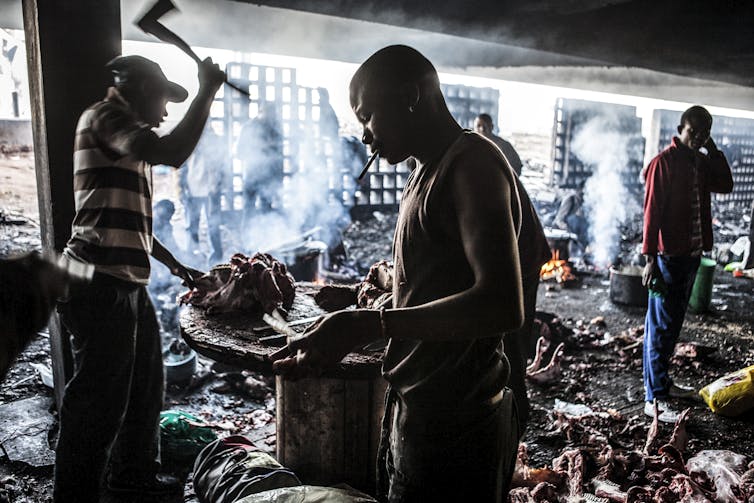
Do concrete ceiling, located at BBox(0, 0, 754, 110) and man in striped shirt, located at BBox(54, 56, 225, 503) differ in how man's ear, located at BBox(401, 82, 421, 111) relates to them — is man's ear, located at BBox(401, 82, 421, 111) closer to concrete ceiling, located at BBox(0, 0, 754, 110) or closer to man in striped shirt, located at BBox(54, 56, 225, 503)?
man in striped shirt, located at BBox(54, 56, 225, 503)

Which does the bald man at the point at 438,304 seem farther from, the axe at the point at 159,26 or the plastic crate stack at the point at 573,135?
the plastic crate stack at the point at 573,135

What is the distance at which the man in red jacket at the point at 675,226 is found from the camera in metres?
4.77

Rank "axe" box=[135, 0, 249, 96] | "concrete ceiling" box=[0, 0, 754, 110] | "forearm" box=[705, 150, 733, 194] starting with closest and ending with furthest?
"axe" box=[135, 0, 249, 96], "forearm" box=[705, 150, 733, 194], "concrete ceiling" box=[0, 0, 754, 110]

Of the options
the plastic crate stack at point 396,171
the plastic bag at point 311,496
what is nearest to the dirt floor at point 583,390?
the plastic bag at point 311,496

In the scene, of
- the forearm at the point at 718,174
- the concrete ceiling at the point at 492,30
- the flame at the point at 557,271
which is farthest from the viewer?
the flame at the point at 557,271

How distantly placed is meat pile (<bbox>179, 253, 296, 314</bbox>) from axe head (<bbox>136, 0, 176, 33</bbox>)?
163cm

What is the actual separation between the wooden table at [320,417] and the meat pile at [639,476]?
102cm

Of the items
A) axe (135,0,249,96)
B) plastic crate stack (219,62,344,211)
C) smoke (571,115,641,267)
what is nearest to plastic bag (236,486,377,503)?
axe (135,0,249,96)

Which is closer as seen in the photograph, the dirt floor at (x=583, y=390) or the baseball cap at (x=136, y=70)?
the baseball cap at (x=136, y=70)

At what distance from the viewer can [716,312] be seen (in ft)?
27.7

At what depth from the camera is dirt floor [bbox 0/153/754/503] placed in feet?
14.4

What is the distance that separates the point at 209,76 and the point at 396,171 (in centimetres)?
934

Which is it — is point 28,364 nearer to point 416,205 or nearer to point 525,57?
point 416,205

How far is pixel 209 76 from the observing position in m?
2.99
